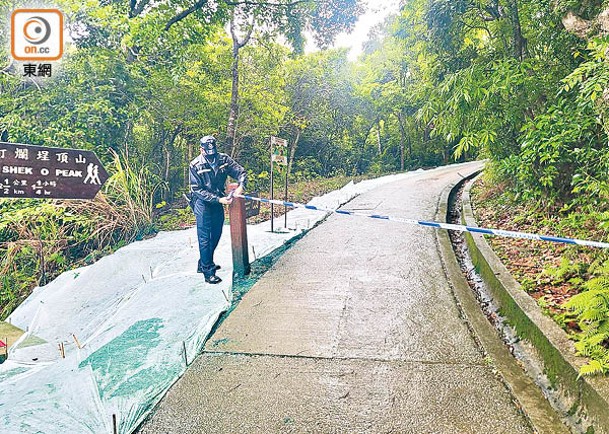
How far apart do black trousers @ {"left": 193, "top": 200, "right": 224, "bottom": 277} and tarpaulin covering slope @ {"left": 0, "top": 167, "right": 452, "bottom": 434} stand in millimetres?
166

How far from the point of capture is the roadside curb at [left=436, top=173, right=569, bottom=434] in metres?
2.31

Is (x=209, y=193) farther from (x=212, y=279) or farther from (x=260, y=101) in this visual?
(x=260, y=101)

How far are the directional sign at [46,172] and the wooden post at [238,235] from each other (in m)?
1.57

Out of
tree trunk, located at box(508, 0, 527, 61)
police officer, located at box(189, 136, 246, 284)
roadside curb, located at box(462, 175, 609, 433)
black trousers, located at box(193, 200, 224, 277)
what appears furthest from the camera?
tree trunk, located at box(508, 0, 527, 61)

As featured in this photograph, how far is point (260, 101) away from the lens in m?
11.9

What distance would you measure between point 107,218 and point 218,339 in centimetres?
495

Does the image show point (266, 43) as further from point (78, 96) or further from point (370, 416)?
point (370, 416)

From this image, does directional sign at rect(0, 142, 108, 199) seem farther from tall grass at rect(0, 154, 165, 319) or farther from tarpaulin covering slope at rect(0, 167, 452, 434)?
tall grass at rect(0, 154, 165, 319)

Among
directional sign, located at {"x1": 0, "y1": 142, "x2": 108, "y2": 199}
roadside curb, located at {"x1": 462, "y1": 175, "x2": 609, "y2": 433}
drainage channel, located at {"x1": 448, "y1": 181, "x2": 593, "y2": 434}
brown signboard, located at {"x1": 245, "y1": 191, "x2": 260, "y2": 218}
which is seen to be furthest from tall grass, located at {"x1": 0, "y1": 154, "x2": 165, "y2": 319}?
roadside curb, located at {"x1": 462, "y1": 175, "x2": 609, "y2": 433}

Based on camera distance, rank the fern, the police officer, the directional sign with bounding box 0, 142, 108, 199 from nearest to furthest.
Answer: the fern < the directional sign with bounding box 0, 142, 108, 199 < the police officer

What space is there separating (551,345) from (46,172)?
3.93 m

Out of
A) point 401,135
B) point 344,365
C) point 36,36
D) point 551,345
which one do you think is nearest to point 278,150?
point 36,36

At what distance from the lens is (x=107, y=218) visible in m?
7.39

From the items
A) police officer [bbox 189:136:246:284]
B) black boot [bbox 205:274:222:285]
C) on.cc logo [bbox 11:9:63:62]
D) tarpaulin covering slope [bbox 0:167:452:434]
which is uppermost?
on.cc logo [bbox 11:9:63:62]
